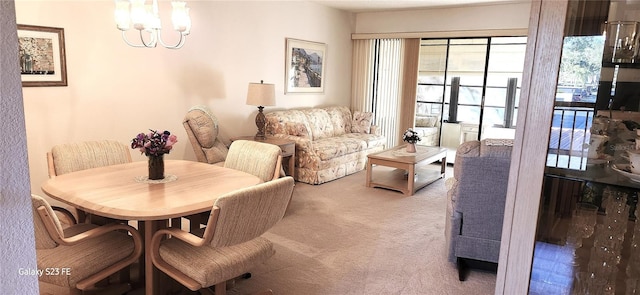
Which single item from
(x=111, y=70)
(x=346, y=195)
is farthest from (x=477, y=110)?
(x=111, y=70)

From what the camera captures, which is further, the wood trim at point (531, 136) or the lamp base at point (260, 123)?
the lamp base at point (260, 123)

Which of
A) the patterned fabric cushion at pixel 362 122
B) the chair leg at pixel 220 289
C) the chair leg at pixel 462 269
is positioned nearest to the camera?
the chair leg at pixel 220 289

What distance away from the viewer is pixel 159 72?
14.1 ft

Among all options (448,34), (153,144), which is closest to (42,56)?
(153,144)

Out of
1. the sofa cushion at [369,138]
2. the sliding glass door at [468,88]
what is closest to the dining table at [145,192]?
the sofa cushion at [369,138]

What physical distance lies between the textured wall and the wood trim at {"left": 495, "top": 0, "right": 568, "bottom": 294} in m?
1.17

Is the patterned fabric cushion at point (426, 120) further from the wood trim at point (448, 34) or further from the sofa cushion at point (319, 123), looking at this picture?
the sofa cushion at point (319, 123)

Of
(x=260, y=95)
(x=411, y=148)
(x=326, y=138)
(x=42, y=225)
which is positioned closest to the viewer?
(x=42, y=225)

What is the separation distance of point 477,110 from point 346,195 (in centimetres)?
314

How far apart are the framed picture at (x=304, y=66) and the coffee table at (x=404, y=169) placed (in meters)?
1.74

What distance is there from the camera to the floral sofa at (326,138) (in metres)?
5.23

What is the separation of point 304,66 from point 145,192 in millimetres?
4357

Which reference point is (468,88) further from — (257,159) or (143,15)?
(143,15)

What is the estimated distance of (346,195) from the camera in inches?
189
